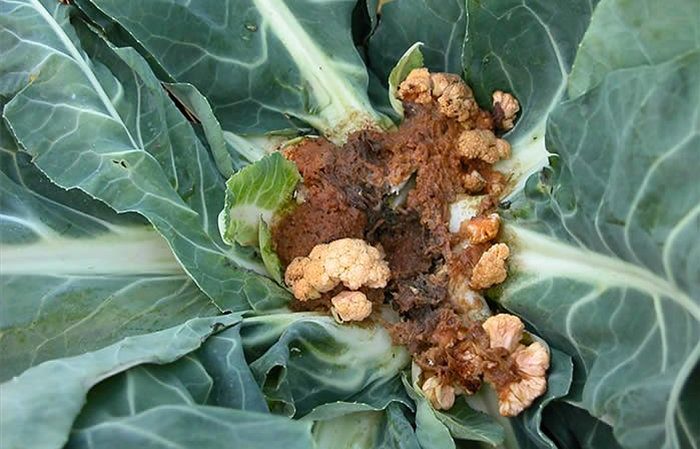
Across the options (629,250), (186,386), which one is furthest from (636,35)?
(186,386)

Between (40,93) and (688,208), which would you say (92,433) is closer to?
(40,93)

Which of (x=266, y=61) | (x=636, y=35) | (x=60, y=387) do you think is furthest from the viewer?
(x=266, y=61)

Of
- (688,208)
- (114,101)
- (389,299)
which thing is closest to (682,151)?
(688,208)

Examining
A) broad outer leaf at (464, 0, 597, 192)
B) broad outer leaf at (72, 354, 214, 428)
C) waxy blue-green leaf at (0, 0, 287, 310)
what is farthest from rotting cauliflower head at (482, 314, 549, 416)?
broad outer leaf at (72, 354, 214, 428)

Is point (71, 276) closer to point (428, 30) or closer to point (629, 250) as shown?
point (428, 30)

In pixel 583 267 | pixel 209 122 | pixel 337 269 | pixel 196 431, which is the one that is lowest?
pixel 583 267

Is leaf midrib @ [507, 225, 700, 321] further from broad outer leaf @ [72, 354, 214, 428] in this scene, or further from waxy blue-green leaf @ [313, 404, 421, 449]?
broad outer leaf @ [72, 354, 214, 428]
